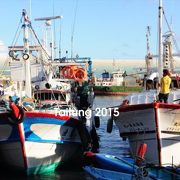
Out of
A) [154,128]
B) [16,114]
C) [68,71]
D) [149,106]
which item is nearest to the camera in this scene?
[16,114]

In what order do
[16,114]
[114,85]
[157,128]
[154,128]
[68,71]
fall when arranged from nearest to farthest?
[16,114]
[157,128]
[154,128]
[68,71]
[114,85]

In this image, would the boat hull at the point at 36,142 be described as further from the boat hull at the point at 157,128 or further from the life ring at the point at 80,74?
the life ring at the point at 80,74

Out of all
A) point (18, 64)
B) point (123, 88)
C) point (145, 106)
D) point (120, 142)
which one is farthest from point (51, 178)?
point (123, 88)

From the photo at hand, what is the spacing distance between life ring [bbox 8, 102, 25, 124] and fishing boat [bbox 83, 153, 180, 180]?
281 cm

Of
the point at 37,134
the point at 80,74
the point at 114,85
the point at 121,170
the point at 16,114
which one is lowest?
the point at 121,170

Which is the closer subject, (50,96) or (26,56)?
(26,56)

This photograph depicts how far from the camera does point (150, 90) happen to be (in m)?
20.8

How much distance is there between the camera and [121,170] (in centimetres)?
1575

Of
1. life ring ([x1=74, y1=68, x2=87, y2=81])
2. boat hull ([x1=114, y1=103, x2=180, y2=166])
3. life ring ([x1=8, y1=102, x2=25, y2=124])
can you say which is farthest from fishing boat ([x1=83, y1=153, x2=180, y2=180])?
life ring ([x1=74, y1=68, x2=87, y2=81])

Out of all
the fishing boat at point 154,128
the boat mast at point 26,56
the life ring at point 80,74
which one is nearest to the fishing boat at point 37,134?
the boat mast at point 26,56

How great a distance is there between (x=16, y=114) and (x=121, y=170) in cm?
416

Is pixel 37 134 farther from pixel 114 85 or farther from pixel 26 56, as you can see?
pixel 114 85

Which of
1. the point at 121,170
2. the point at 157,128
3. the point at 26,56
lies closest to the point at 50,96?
the point at 26,56

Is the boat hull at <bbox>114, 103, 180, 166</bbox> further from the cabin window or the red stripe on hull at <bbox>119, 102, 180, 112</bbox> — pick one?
the cabin window
